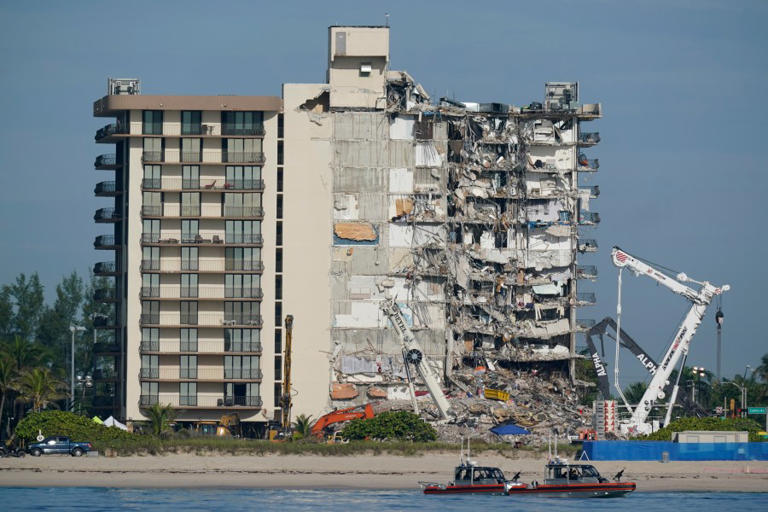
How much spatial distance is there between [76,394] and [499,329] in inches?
1995

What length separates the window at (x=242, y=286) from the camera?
528ft

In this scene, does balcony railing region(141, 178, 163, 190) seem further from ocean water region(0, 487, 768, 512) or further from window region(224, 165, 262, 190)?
ocean water region(0, 487, 768, 512)

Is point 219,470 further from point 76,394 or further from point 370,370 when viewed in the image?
point 76,394

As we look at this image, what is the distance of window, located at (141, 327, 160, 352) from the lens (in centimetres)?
16050

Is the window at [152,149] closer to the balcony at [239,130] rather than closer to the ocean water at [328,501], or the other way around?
the balcony at [239,130]

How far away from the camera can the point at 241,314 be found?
160875 millimetres

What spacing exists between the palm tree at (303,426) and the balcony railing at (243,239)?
16.3m

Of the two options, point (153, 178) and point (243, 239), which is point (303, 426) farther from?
point (153, 178)

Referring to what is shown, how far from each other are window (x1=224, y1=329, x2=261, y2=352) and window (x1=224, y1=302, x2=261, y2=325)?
2.70 feet

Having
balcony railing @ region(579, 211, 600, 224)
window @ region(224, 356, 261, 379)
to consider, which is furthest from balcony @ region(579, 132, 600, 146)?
window @ region(224, 356, 261, 379)

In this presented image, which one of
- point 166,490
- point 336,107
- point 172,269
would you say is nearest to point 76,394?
point 172,269

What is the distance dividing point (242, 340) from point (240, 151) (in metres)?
17.0

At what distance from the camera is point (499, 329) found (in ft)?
551

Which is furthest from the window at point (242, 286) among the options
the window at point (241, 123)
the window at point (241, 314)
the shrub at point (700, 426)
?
the shrub at point (700, 426)
